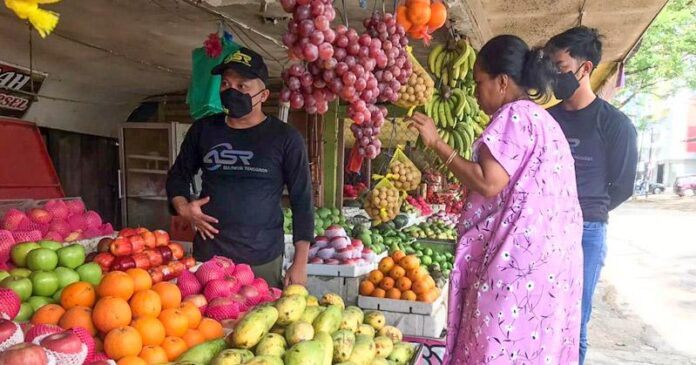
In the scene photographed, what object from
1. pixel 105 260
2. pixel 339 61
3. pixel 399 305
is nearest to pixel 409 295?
pixel 399 305

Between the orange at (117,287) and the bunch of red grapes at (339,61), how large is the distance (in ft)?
3.31

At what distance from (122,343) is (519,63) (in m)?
1.61

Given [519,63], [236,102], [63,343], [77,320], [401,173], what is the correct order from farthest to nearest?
1. [401,173]
2. [236,102]
3. [519,63]
4. [77,320]
5. [63,343]

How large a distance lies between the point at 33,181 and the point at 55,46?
4.44 feet

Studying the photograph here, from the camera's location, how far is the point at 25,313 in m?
1.59

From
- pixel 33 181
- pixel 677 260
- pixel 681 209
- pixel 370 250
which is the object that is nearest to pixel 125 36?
pixel 33 181

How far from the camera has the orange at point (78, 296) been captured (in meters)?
1.57

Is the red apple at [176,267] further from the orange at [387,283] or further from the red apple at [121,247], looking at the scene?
the orange at [387,283]

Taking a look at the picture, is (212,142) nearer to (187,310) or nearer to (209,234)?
(209,234)

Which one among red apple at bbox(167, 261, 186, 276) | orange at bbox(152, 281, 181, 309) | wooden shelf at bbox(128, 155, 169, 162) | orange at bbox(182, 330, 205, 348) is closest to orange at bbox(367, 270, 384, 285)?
red apple at bbox(167, 261, 186, 276)

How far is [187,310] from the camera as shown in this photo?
63.9 inches

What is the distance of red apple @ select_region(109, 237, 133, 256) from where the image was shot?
227 cm

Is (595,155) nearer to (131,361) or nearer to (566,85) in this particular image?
(566,85)

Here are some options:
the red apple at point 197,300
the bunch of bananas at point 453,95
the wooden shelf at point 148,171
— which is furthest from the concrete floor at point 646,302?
the wooden shelf at point 148,171
